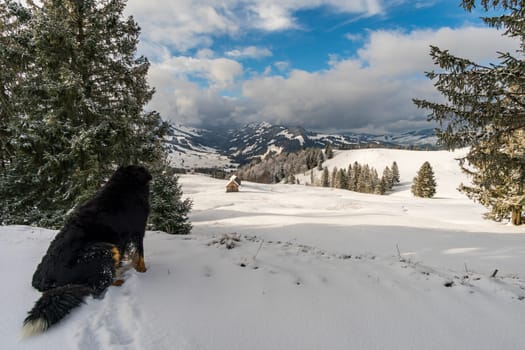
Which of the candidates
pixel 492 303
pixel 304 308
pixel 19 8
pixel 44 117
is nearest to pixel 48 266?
pixel 304 308

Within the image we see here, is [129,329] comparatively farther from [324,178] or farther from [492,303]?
[324,178]

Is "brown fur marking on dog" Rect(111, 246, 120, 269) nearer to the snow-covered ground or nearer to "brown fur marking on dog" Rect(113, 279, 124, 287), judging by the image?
"brown fur marking on dog" Rect(113, 279, 124, 287)

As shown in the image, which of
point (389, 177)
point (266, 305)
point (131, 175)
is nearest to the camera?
point (266, 305)

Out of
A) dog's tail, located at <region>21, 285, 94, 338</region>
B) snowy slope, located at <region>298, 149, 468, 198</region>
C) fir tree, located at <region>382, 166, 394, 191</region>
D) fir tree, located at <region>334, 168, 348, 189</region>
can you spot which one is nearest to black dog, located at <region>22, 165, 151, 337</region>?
dog's tail, located at <region>21, 285, 94, 338</region>

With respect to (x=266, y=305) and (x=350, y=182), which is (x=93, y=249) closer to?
(x=266, y=305)

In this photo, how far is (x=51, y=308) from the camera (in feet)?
6.93

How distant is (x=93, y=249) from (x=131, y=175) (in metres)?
1.22

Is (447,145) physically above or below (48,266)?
above

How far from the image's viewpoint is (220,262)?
409 cm

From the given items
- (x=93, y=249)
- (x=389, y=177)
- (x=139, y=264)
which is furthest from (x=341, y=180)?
(x=93, y=249)

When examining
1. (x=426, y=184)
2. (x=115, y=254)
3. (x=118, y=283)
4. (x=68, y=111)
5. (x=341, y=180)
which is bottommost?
(x=118, y=283)

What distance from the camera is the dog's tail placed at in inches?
78.2

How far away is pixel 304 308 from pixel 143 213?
2.68 meters

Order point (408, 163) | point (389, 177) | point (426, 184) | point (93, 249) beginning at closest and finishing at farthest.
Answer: point (93, 249) → point (426, 184) → point (389, 177) → point (408, 163)
